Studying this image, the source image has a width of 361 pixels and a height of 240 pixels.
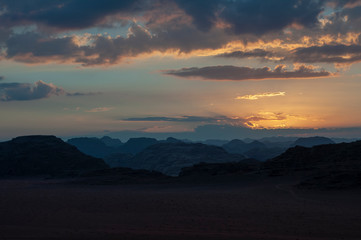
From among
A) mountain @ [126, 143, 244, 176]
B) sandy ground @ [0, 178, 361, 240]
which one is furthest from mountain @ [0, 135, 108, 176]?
sandy ground @ [0, 178, 361, 240]

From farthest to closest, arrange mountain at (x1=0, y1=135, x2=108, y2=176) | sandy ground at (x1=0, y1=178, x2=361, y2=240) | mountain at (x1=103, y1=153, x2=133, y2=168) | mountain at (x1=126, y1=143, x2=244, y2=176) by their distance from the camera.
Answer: mountain at (x1=103, y1=153, x2=133, y2=168) → mountain at (x1=126, y1=143, x2=244, y2=176) → mountain at (x1=0, y1=135, x2=108, y2=176) → sandy ground at (x1=0, y1=178, x2=361, y2=240)

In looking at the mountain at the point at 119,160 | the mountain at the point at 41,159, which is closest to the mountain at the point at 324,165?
the mountain at the point at 41,159

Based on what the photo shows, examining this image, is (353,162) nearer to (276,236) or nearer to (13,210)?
(276,236)

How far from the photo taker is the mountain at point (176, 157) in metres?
152

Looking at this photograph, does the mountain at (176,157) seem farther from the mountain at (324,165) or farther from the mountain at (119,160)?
the mountain at (324,165)

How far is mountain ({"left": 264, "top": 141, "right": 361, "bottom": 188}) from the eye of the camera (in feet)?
172

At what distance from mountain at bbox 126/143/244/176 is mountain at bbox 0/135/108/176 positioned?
3732 cm

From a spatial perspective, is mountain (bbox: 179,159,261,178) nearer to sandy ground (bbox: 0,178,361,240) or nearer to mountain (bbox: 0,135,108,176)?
sandy ground (bbox: 0,178,361,240)

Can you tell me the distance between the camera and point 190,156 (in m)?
163

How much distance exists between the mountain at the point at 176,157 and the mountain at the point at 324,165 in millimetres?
69340

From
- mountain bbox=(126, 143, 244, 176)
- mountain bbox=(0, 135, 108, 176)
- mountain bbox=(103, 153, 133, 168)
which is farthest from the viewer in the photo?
mountain bbox=(103, 153, 133, 168)

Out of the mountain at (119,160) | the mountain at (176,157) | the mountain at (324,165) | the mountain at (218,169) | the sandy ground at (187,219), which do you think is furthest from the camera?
the mountain at (119,160)

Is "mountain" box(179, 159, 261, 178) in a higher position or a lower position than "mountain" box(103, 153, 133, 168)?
higher

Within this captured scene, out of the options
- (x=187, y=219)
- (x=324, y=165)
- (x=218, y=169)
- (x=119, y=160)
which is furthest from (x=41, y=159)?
(x=187, y=219)
